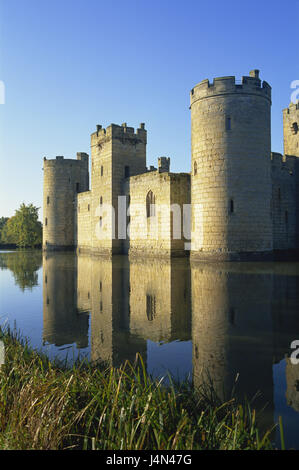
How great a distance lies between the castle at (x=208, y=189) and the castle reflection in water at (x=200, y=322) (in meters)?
6.76

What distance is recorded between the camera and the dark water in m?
3.97

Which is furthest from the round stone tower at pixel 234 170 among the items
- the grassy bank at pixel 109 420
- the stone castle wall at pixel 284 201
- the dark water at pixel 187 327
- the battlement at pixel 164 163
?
the grassy bank at pixel 109 420

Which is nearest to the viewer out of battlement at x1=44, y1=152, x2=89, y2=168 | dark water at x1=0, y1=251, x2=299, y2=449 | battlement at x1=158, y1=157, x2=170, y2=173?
dark water at x1=0, y1=251, x2=299, y2=449

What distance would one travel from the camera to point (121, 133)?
26641 mm

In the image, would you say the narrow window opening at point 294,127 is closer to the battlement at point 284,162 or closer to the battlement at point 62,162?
the battlement at point 284,162

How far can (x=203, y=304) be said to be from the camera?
7746 millimetres

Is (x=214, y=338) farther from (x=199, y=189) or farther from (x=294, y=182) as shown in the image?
(x=294, y=182)

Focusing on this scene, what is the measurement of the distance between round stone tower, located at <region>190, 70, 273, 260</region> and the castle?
49mm

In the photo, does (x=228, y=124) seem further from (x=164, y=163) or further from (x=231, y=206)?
(x=164, y=163)

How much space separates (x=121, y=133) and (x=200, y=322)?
22480 millimetres

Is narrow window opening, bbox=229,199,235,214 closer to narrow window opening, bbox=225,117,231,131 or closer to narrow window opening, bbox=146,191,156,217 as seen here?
narrow window opening, bbox=225,117,231,131

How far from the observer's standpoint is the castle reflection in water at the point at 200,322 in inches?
167

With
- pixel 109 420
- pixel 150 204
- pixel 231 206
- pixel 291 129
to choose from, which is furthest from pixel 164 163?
pixel 109 420

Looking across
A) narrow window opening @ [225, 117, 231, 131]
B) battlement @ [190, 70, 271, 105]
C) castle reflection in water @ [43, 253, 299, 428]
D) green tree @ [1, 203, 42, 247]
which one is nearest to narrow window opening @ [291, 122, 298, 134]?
battlement @ [190, 70, 271, 105]
